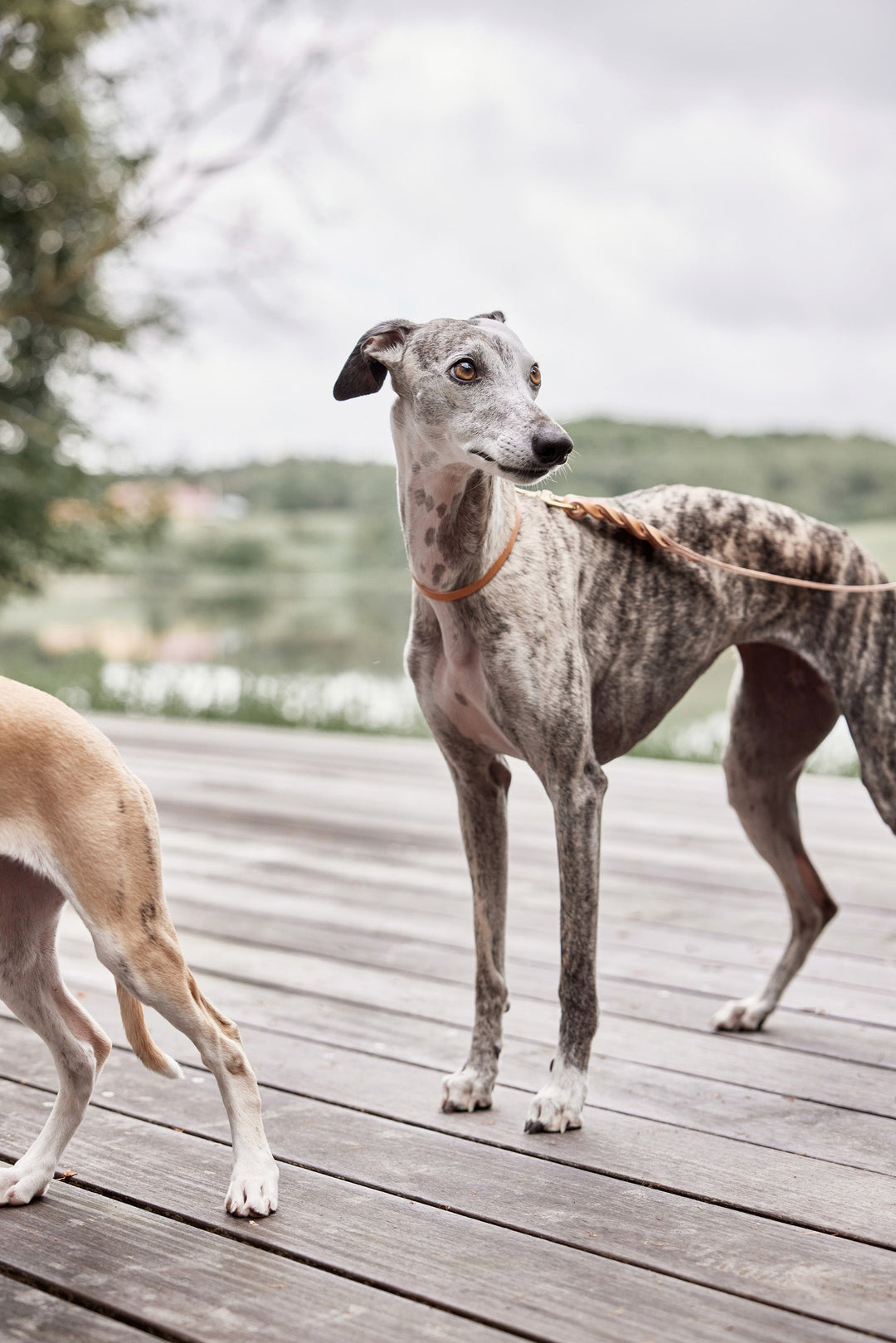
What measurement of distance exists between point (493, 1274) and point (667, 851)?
2.71 meters

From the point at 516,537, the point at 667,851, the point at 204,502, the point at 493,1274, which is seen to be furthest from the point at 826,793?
the point at 204,502

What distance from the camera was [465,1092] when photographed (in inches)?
84.3

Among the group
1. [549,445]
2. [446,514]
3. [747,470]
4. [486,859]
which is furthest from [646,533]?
[747,470]

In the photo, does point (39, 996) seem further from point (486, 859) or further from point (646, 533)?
point (646, 533)

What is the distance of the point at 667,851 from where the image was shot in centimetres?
417

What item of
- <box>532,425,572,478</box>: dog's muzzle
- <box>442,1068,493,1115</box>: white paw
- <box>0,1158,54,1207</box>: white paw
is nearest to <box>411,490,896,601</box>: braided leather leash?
<box>532,425,572,478</box>: dog's muzzle

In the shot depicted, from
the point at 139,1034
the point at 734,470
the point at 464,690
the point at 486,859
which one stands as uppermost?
the point at 734,470

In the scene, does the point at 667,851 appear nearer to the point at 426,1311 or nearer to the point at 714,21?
the point at 426,1311

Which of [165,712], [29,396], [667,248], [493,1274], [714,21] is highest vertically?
[714,21]

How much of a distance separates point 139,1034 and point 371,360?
1094mm

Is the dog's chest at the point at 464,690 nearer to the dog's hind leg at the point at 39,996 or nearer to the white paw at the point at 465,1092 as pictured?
the white paw at the point at 465,1092

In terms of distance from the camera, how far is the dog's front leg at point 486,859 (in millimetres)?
2248

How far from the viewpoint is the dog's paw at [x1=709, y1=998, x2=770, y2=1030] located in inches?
101

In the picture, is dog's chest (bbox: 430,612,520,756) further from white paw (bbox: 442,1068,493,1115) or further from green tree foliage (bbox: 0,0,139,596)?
green tree foliage (bbox: 0,0,139,596)
